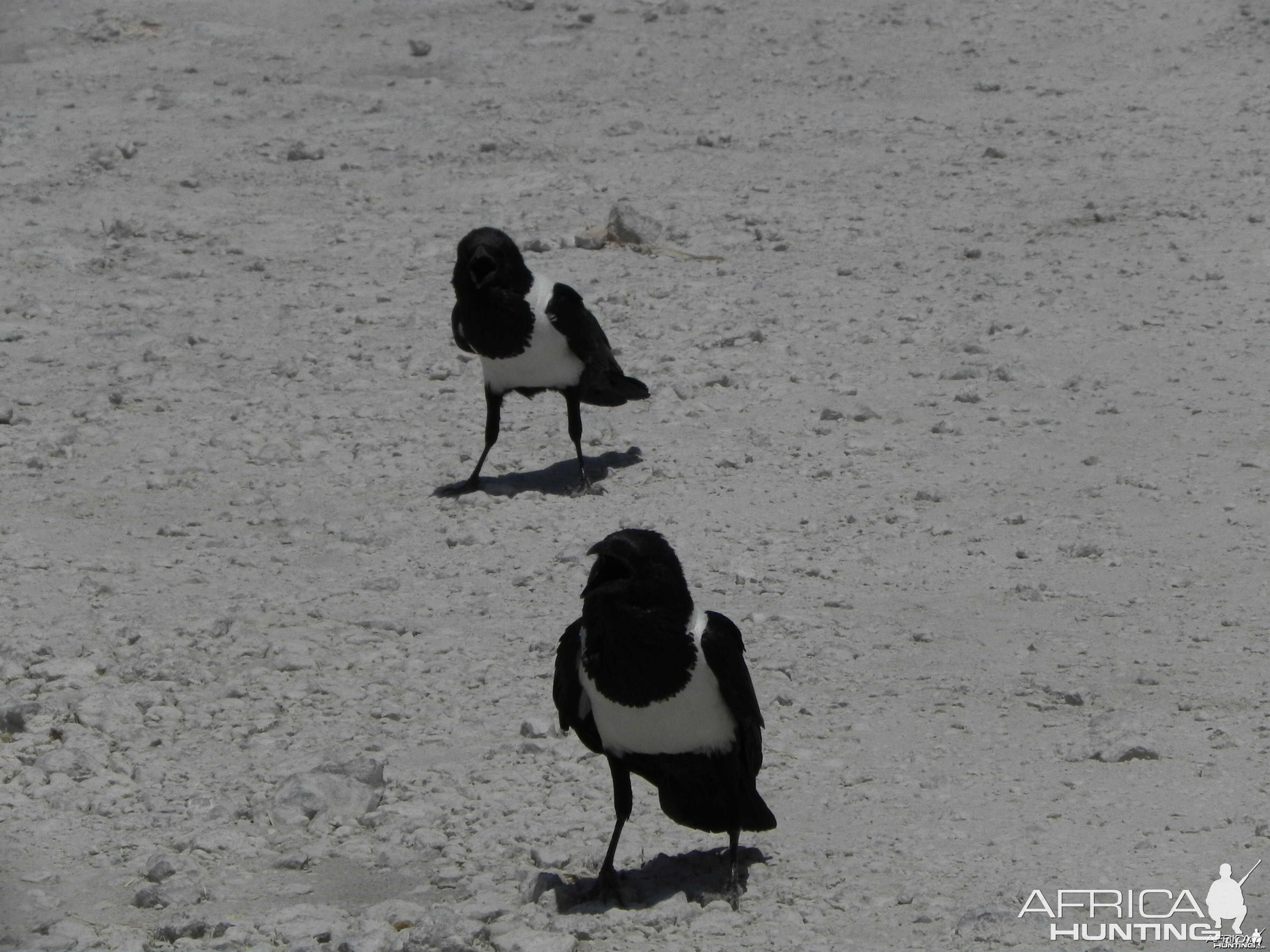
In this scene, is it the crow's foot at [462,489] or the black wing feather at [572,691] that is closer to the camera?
the black wing feather at [572,691]

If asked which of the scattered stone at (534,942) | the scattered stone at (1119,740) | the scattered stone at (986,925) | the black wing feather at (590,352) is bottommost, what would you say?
the scattered stone at (534,942)

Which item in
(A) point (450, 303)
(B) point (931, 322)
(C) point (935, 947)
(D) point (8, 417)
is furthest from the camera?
(A) point (450, 303)

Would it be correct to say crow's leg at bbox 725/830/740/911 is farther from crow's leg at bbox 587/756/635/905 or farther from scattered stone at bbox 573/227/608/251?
scattered stone at bbox 573/227/608/251

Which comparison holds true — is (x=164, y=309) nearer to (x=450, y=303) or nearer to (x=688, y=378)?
(x=450, y=303)

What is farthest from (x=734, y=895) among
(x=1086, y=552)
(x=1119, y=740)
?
(x=1086, y=552)

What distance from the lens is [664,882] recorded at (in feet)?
16.2

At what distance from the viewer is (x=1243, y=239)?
11016 mm

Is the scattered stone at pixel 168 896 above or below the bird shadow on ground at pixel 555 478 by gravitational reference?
below

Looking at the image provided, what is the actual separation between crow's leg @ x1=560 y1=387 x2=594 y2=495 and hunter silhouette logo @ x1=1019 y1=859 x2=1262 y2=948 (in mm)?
3919

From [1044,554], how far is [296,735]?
10.5 ft

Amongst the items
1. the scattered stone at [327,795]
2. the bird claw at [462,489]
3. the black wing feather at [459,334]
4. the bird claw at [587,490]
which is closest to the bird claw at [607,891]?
the scattered stone at [327,795]

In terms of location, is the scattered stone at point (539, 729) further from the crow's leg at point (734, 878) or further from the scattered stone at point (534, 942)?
the scattered stone at point (534, 942)

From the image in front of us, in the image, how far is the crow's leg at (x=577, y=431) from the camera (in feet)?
26.6

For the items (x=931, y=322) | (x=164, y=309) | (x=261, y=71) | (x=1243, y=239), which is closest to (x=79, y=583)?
(x=164, y=309)
